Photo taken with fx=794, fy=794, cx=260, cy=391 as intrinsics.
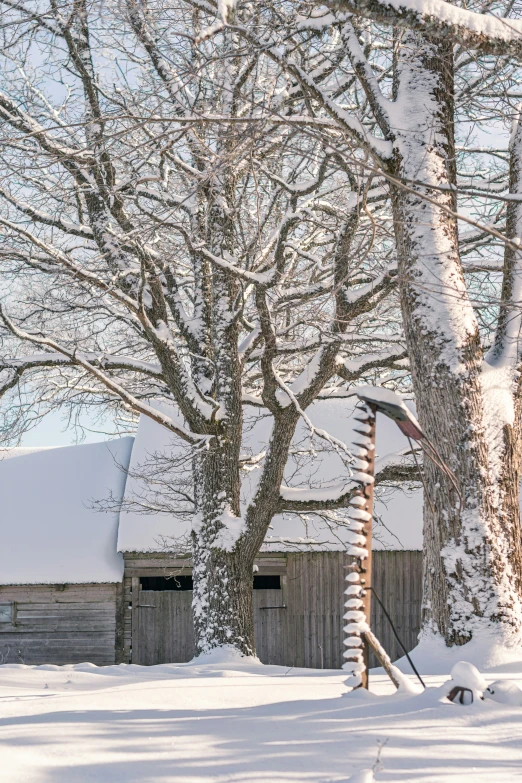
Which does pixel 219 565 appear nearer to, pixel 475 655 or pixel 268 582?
pixel 475 655

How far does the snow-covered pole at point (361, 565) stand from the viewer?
3.77 meters

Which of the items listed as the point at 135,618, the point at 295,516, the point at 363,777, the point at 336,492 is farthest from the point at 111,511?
the point at 363,777

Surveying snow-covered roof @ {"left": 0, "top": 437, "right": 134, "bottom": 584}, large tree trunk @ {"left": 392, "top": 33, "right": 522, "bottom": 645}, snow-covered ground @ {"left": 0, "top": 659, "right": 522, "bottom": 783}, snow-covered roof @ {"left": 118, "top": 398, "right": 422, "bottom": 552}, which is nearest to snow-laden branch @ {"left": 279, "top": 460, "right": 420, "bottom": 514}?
snow-covered roof @ {"left": 118, "top": 398, "right": 422, "bottom": 552}

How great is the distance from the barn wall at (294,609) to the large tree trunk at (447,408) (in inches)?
386

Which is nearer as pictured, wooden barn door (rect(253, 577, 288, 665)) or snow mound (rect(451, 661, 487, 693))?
snow mound (rect(451, 661, 487, 693))

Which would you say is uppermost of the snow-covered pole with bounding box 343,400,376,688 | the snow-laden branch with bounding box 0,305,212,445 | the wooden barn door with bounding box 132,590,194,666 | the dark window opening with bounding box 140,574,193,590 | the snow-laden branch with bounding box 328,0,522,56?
the snow-laden branch with bounding box 328,0,522,56

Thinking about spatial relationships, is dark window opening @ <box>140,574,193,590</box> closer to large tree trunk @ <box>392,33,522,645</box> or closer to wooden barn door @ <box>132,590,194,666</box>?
wooden barn door @ <box>132,590,194,666</box>

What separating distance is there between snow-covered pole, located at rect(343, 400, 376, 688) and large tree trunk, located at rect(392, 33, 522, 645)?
2.01 meters

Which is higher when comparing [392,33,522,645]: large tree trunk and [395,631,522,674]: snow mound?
[392,33,522,645]: large tree trunk

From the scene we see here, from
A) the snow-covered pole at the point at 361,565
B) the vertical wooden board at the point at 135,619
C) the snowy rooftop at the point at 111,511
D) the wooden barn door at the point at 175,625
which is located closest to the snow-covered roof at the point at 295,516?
the snowy rooftop at the point at 111,511

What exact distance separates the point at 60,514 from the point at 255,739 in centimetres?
1498

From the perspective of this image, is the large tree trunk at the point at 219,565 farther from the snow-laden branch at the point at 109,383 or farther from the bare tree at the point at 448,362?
the bare tree at the point at 448,362

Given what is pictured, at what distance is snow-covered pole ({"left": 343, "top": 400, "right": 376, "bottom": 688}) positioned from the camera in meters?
3.77

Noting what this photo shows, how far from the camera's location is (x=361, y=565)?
12.5 feet
